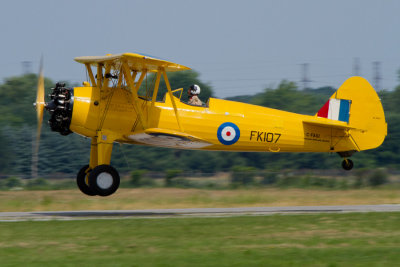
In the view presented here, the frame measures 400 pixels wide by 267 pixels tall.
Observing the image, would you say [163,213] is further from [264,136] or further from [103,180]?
[264,136]

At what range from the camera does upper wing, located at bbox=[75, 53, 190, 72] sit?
15.0 meters

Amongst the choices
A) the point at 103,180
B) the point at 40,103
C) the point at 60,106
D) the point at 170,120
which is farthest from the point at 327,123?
the point at 40,103

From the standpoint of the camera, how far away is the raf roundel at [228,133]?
16719 mm

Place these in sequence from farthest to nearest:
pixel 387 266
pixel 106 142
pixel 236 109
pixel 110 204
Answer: pixel 110 204
pixel 236 109
pixel 106 142
pixel 387 266

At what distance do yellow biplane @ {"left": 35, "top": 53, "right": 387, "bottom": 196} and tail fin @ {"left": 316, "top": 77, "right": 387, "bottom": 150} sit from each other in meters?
0.03

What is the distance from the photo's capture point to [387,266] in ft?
30.3

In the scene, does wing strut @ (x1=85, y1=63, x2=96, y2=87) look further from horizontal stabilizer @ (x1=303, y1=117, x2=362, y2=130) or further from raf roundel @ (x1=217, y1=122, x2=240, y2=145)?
horizontal stabilizer @ (x1=303, y1=117, x2=362, y2=130)

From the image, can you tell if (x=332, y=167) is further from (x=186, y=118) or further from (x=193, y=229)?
(x=193, y=229)

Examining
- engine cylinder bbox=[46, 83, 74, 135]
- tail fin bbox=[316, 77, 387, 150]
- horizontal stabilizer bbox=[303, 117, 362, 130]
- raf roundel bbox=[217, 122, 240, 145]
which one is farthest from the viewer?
tail fin bbox=[316, 77, 387, 150]

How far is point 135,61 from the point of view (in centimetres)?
1553

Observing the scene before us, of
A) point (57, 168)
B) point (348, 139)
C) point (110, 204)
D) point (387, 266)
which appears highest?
point (348, 139)

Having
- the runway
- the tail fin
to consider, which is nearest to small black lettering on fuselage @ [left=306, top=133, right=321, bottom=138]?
the tail fin

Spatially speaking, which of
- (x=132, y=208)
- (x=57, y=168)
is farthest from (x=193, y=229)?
(x=57, y=168)

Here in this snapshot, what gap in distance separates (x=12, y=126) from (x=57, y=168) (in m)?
5.67
